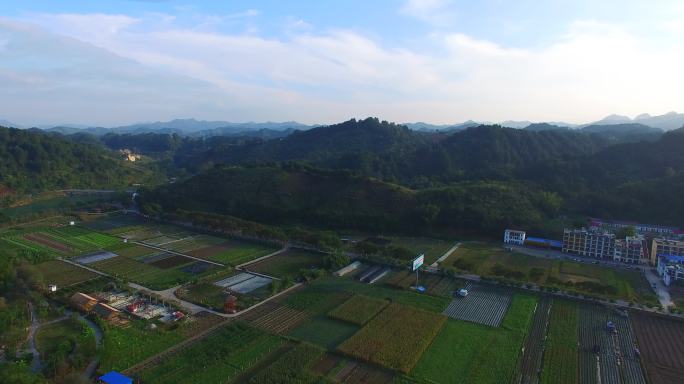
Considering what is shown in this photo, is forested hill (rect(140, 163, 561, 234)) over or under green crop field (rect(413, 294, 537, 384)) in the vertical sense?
over

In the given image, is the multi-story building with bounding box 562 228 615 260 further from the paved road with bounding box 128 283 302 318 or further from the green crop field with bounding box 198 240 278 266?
the green crop field with bounding box 198 240 278 266

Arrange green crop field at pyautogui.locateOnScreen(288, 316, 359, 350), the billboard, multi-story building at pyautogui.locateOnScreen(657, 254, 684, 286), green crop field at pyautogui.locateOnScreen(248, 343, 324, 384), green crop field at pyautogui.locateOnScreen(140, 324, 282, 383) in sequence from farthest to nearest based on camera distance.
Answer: the billboard
multi-story building at pyautogui.locateOnScreen(657, 254, 684, 286)
green crop field at pyautogui.locateOnScreen(288, 316, 359, 350)
green crop field at pyautogui.locateOnScreen(140, 324, 282, 383)
green crop field at pyautogui.locateOnScreen(248, 343, 324, 384)

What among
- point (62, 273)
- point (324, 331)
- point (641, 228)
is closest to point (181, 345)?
point (324, 331)

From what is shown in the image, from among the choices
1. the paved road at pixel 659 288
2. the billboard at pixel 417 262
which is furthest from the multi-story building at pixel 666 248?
the billboard at pixel 417 262

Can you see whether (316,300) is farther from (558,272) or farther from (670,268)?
(670,268)

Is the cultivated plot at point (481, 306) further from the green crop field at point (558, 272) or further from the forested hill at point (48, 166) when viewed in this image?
the forested hill at point (48, 166)

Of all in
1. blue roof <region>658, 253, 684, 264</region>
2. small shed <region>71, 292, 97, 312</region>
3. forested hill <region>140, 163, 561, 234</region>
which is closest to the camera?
small shed <region>71, 292, 97, 312</region>

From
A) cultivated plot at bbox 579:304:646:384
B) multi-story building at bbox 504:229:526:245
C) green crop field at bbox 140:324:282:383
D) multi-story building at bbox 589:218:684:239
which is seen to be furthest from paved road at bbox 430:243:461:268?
green crop field at bbox 140:324:282:383

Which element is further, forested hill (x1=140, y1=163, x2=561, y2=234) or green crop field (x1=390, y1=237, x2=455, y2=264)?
forested hill (x1=140, y1=163, x2=561, y2=234)
